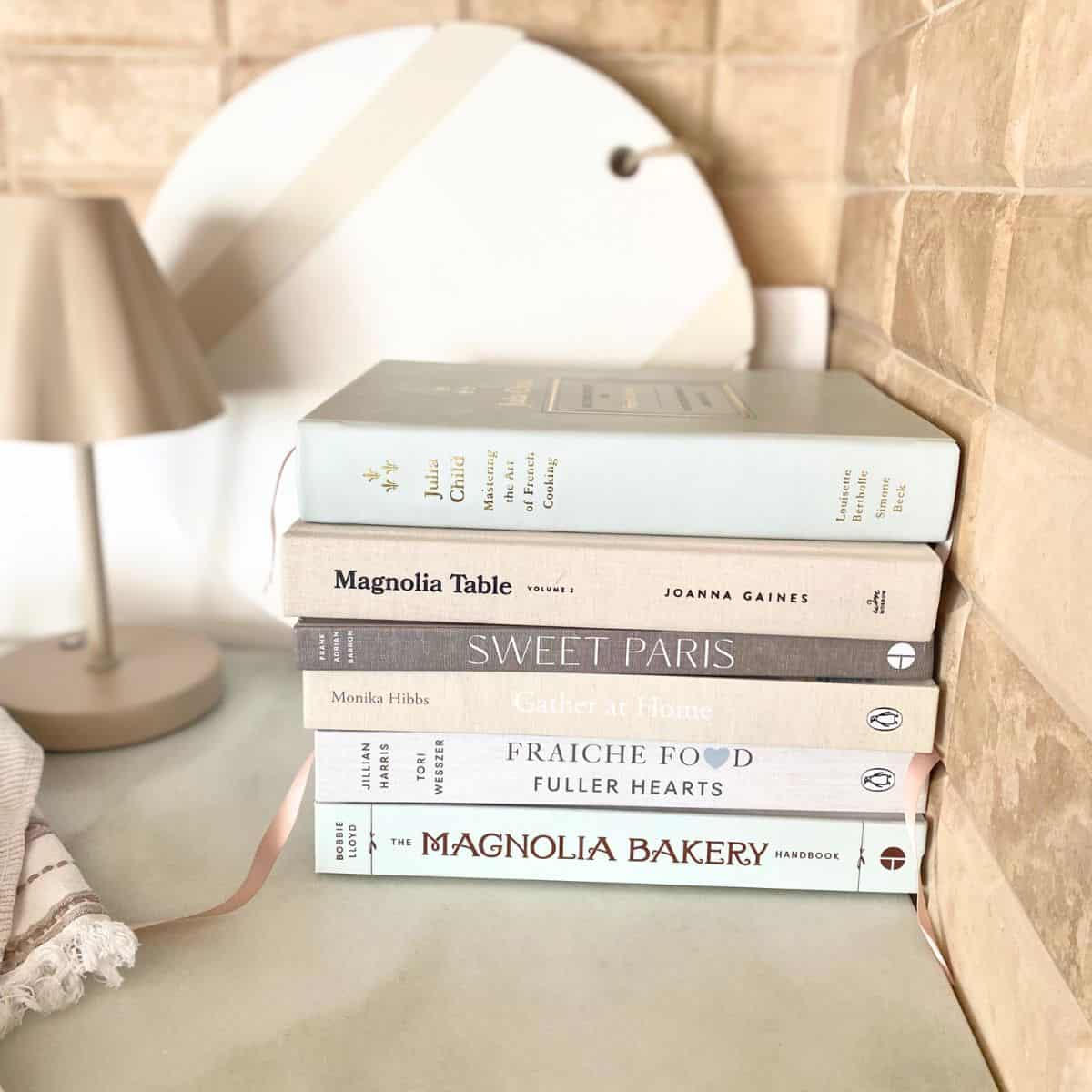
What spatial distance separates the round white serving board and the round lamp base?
144 mm

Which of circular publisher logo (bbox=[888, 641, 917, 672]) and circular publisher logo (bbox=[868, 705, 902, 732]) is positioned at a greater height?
circular publisher logo (bbox=[888, 641, 917, 672])

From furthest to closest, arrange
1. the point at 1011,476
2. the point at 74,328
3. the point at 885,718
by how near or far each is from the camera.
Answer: the point at 74,328 → the point at 885,718 → the point at 1011,476

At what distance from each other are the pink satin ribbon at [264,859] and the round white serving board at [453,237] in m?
0.30

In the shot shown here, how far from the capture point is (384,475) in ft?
2.02

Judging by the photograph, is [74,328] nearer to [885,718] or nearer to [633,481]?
[633,481]

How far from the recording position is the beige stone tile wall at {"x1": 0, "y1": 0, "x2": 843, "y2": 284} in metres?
0.88

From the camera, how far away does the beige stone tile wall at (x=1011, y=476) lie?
44cm

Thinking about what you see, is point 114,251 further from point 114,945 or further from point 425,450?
point 114,945

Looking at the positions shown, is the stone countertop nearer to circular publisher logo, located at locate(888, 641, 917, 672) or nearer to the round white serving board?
circular publisher logo, located at locate(888, 641, 917, 672)

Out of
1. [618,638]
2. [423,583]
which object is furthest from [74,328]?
[618,638]

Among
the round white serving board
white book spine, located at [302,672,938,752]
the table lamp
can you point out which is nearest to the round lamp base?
the table lamp

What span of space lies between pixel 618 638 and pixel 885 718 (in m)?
0.16

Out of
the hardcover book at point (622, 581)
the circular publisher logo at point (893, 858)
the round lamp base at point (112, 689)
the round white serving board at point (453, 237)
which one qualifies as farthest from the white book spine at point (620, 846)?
the round white serving board at point (453, 237)

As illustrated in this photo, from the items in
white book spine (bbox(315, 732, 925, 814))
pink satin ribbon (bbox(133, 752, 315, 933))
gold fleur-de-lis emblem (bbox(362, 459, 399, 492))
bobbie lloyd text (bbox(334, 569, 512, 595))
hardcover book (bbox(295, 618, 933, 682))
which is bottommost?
pink satin ribbon (bbox(133, 752, 315, 933))
